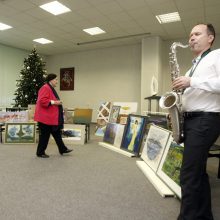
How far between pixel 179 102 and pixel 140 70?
24.8 feet

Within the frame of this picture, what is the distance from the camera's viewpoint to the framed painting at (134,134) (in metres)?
4.27

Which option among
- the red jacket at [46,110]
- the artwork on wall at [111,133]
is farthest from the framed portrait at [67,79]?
the red jacket at [46,110]

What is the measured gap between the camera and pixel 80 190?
8.68 feet

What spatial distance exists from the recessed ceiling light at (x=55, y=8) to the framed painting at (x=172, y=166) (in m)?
4.55

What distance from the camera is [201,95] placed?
5.31 feet

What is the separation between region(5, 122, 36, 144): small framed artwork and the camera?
17.7 feet

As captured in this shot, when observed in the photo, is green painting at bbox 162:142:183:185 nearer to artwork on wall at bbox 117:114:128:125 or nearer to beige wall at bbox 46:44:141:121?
artwork on wall at bbox 117:114:128:125

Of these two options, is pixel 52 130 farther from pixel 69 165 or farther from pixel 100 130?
pixel 100 130

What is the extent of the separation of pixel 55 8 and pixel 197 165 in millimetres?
5593

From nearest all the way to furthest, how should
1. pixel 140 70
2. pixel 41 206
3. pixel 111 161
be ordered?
pixel 41 206 < pixel 111 161 < pixel 140 70

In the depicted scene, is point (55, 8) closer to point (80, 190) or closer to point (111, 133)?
point (111, 133)

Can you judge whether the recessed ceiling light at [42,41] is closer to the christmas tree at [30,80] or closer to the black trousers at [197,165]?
the christmas tree at [30,80]

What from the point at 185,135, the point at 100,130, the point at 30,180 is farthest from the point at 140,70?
the point at 185,135

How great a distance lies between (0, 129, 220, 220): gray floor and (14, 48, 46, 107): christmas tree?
3644 mm
